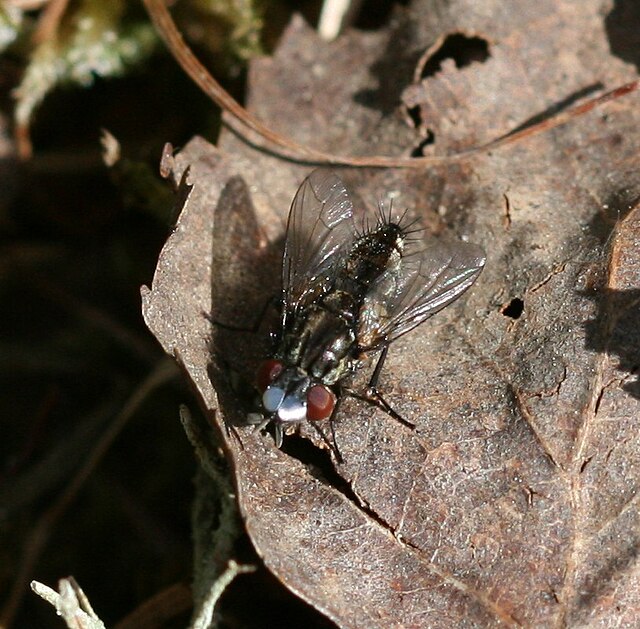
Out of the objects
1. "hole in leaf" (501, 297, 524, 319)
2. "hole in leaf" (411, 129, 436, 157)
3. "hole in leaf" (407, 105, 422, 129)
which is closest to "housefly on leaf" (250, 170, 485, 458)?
"hole in leaf" (501, 297, 524, 319)

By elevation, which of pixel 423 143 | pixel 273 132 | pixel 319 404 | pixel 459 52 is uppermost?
pixel 273 132

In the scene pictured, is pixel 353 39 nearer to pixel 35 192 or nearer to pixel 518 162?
pixel 518 162

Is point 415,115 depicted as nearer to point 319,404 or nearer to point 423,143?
point 423,143

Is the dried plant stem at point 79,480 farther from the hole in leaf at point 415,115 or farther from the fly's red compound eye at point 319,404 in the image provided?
the hole in leaf at point 415,115

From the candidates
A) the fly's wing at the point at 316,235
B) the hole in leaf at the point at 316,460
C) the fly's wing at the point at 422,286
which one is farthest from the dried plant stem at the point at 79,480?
the fly's wing at the point at 422,286

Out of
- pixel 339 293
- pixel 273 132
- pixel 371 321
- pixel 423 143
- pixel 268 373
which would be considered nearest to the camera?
pixel 268 373

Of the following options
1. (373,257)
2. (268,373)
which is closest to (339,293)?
(373,257)

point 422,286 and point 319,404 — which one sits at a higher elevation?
point 319,404
